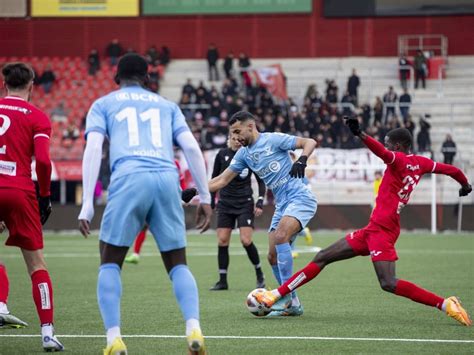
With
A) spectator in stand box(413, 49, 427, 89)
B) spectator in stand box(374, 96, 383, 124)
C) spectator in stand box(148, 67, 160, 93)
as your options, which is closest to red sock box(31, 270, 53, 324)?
spectator in stand box(374, 96, 383, 124)

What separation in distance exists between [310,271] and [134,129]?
153 inches

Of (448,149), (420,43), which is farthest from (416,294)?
(420,43)

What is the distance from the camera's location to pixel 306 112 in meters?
37.7

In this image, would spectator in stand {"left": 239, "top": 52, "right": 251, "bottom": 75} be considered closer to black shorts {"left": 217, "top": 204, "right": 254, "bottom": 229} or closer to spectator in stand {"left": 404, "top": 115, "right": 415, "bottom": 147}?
spectator in stand {"left": 404, "top": 115, "right": 415, "bottom": 147}

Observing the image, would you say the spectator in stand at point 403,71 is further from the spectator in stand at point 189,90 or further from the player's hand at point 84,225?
the player's hand at point 84,225

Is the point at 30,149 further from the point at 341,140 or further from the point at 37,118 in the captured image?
the point at 341,140

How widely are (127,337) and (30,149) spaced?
1.97 metres

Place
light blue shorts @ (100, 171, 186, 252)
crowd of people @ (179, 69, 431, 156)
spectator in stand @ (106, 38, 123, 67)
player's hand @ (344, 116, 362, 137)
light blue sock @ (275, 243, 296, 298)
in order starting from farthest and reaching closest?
spectator in stand @ (106, 38, 123, 67) → crowd of people @ (179, 69, 431, 156) → light blue sock @ (275, 243, 296, 298) → player's hand @ (344, 116, 362, 137) → light blue shorts @ (100, 171, 186, 252)

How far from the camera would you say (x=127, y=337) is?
9.42m

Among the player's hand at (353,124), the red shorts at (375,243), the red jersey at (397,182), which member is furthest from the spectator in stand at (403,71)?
the player's hand at (353,124)

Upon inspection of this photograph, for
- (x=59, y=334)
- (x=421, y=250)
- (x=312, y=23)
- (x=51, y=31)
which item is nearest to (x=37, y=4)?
(x=51, y=31)

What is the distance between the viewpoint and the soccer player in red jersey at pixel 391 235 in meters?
10.2

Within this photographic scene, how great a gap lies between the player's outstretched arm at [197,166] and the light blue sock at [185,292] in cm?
44

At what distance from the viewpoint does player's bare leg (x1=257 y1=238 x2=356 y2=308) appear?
34.9 feet
